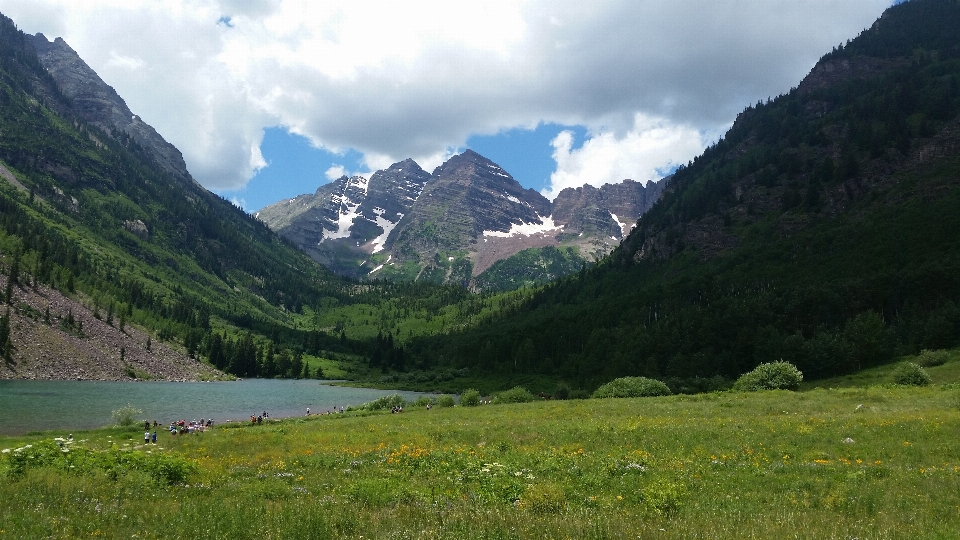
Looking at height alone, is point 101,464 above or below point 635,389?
above

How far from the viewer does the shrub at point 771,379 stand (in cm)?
7075

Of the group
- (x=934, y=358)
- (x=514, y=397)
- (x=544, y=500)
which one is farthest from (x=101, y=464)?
(x=934, y=358)

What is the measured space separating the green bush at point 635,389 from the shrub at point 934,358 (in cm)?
4499

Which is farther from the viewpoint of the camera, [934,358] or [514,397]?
[514,397]

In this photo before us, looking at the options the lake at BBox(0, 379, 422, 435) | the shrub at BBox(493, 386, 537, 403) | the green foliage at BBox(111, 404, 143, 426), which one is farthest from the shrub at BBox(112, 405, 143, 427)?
the shrub at BBox(493, 386, 537, 403)

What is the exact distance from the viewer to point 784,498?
17.3 meters

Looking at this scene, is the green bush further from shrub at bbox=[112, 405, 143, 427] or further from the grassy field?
shrub at bbox=[112, 405, 143, 427]

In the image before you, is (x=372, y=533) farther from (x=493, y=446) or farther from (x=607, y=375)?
(x=607, y=375)

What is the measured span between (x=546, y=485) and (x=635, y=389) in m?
59.5

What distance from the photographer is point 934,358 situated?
82062mm

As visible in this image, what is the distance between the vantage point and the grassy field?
13.5 meters

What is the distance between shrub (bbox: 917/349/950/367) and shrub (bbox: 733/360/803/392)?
27.6 metres

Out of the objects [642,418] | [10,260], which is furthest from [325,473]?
[10,260]

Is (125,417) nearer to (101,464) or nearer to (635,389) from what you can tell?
(101,464)
